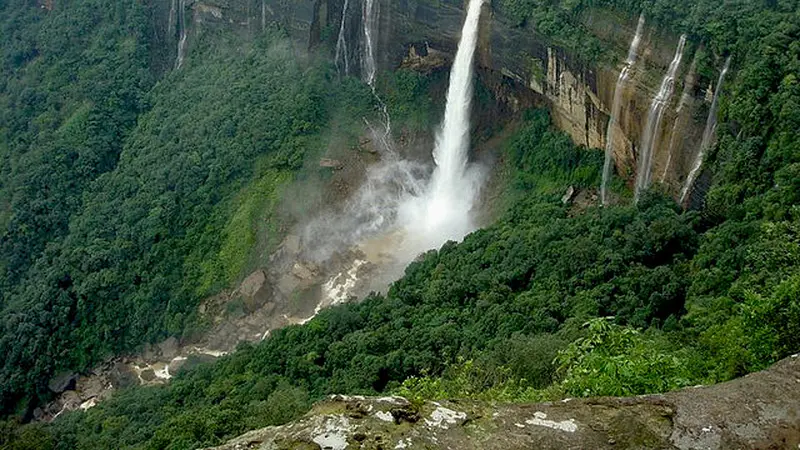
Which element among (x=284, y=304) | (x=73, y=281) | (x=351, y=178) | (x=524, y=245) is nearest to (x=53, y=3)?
(x=73, y=281)

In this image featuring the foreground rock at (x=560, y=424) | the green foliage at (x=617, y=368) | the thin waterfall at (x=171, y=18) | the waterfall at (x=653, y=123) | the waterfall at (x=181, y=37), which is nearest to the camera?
the foreground rock at (x=560, y=424)

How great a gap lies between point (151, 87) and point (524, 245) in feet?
83.9

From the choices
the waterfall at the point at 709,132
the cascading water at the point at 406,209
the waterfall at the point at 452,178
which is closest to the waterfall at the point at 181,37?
the cascading water at the point at 406,209

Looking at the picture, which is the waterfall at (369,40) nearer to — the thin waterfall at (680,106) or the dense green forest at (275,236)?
the dense green forest at (275,236)

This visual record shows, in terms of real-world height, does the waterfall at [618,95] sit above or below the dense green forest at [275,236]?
above

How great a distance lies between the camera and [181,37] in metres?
43.2

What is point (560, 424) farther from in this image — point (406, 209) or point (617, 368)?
point (406, 209)

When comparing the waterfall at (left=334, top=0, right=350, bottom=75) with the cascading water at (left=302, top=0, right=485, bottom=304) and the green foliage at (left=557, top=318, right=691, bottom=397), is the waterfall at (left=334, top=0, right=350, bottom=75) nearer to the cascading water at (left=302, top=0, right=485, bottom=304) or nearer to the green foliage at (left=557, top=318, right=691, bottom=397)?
the cascading water at (left=302, top=0, right=485, bottom=304)

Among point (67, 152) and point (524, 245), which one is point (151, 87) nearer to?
point (67, 152)

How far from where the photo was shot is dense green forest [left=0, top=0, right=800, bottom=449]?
15.8m

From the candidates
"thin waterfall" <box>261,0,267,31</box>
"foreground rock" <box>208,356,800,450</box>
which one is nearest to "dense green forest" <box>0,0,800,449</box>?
"thin waterfall" <box>261,0,267,31</box>

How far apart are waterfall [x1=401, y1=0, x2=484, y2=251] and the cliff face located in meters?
0.88

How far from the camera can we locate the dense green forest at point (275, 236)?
15.8m

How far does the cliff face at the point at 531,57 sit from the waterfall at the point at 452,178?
879 mm
